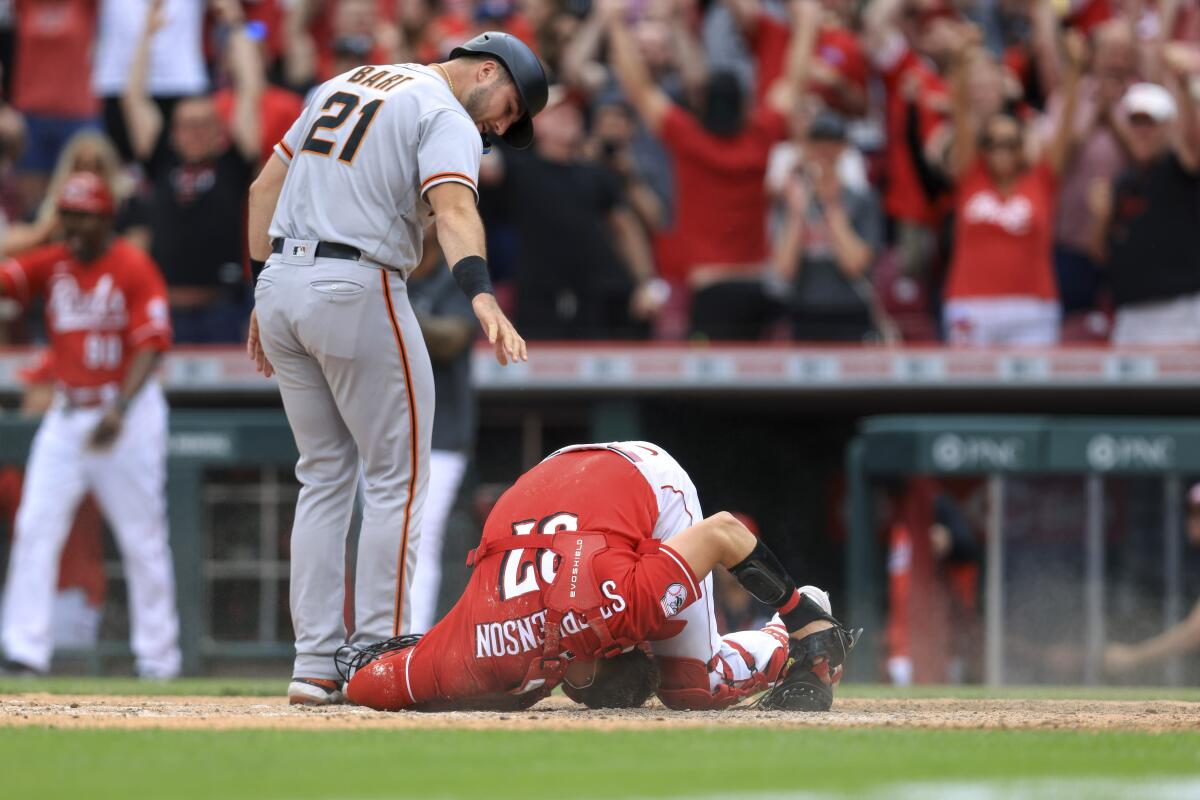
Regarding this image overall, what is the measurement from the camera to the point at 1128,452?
29.6 feet

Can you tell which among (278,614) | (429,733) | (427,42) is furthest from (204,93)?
(429,733)

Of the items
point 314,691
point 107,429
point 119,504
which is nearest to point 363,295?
point 314,691

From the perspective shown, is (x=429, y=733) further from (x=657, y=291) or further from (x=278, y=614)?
(x=657, y=291)

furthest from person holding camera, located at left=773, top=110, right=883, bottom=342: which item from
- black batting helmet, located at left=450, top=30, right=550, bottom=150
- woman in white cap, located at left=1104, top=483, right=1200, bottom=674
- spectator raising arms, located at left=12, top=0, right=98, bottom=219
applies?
black batting helmet, located at left=450, top=30, right=550, bottom=150

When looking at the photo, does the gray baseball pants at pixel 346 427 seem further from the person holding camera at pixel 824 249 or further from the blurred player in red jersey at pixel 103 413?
the person holding camera at pixel 824 249

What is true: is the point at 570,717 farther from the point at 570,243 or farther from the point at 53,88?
the point at 53,88

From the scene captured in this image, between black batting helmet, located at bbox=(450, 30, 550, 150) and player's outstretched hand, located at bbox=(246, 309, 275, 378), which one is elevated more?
black batting helmet, located at bbox=(450, 30, 550, 150)

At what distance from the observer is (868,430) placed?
921 cm

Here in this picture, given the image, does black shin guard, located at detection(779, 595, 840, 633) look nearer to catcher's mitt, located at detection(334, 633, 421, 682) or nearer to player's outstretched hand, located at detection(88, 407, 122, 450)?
catcher's mitt, located at detection(334, 633, 421, 682)

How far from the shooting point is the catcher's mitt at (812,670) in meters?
5.11

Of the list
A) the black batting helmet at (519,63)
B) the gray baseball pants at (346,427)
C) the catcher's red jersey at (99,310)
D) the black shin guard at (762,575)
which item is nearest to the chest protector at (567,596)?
the black shin guard at (762,575)

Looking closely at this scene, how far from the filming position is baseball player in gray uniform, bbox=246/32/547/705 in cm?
516

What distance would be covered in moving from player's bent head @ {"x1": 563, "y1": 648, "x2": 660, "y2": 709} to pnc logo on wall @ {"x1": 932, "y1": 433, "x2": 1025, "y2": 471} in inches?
161

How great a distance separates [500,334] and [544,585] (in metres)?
0.66
